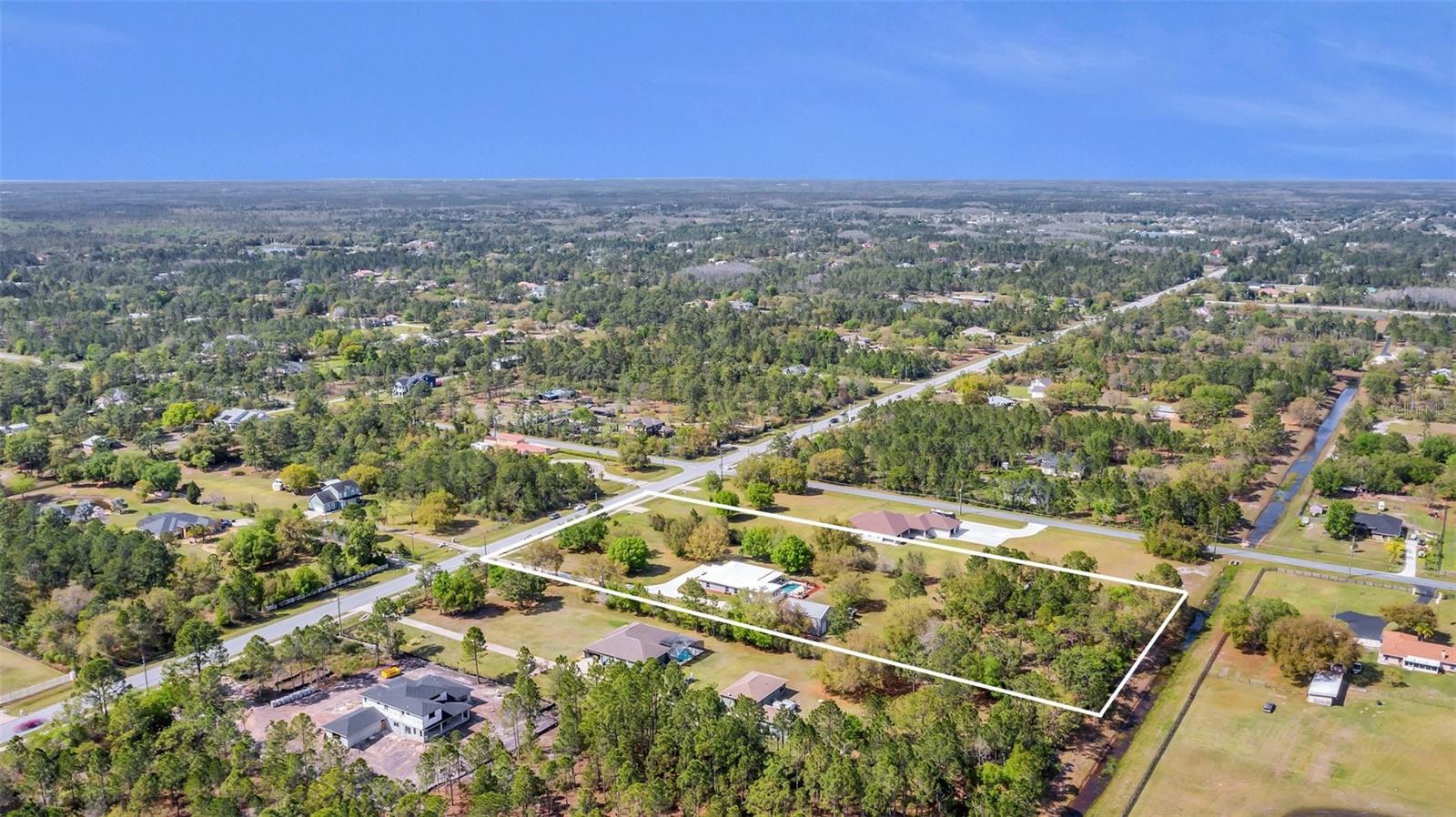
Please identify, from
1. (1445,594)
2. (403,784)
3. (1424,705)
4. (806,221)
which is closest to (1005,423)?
(1445,594)

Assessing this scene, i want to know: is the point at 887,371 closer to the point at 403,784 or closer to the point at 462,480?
the point at 462,480

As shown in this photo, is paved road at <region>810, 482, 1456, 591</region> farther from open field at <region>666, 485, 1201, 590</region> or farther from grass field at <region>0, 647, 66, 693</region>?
grass field at <region>0, 647, 66, 693</region>

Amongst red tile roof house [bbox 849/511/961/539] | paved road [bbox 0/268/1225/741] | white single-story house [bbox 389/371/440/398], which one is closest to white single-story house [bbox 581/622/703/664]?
paved road [bbox 0/268/1225/741]

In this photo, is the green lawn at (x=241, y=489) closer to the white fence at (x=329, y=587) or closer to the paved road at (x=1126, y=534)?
the white fence at (x=329, y=587)

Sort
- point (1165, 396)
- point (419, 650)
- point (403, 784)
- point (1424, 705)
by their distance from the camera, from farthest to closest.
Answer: point (1165, 396) → point (419, 650) → point (1424, 705) → point (403, 784)

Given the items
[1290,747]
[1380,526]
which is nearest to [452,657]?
[1290,747]

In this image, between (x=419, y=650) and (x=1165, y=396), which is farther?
(x=1165, y=396)
